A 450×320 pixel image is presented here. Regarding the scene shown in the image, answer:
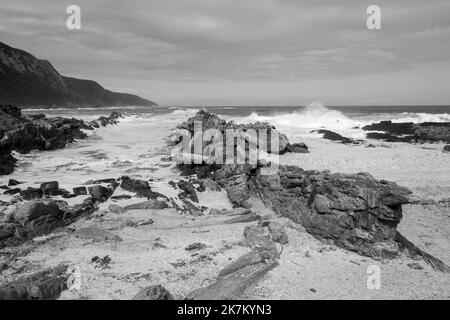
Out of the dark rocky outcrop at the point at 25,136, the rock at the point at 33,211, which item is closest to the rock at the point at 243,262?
the rock at the point at 33,211

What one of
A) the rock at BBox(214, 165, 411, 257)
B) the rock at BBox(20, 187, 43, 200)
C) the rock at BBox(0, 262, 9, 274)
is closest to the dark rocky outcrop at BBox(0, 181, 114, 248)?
the rock at BBox(0, 262, 9, 274)

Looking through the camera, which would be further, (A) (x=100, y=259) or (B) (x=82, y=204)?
(B) (x=82, y=204)

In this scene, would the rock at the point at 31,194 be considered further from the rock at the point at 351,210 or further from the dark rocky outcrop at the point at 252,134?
the rock at the point at 351,210

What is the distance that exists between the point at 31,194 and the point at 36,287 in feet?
19.9

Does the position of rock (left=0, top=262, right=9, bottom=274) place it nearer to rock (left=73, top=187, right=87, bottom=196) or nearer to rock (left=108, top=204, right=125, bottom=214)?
rock (left=108, top=204, right=125, bottom=214)

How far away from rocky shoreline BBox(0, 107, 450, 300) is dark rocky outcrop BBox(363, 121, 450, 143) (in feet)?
66.8

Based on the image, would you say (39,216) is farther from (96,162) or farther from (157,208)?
(96,162)

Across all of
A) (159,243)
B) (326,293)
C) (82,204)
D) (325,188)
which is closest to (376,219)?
(325,188)

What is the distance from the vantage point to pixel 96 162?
1758cm

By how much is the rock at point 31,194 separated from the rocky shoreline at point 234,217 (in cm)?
3

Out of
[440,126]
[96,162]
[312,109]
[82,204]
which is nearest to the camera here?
[82,204]

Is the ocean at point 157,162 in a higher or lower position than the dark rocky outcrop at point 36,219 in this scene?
higher

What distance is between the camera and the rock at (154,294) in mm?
5645

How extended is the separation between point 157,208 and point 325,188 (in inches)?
203
